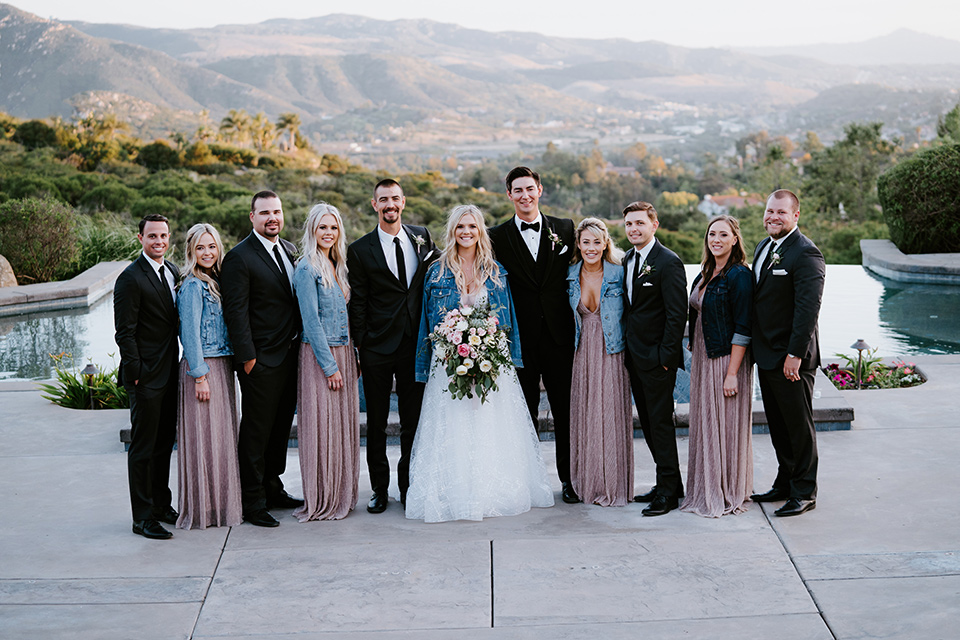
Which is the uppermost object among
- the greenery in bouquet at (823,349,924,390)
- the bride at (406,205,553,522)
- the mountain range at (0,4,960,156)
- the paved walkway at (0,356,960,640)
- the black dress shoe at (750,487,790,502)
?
the mountain range at (0,4,960,156)

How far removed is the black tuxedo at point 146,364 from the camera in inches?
176

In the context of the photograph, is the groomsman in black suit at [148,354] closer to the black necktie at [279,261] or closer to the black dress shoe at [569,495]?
the black necktie at [279,261]

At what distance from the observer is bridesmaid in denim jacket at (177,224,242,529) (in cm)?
457

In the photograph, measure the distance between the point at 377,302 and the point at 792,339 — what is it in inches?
87.2

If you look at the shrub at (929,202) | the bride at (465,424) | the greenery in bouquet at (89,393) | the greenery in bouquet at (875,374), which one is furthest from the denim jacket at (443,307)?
the shrub at (929,202)

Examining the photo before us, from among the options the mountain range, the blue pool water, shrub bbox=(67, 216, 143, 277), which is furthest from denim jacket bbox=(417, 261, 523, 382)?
the mountain range

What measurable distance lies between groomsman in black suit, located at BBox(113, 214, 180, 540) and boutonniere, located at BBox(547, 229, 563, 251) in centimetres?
204

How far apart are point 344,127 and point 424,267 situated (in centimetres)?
7889

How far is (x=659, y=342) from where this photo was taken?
15.7ft

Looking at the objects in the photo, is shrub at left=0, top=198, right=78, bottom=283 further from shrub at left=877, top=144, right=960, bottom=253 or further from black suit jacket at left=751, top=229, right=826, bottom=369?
shrub at left=877, top=144, right=960, bottom=253

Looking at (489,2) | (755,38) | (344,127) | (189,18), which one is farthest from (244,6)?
(755,38)

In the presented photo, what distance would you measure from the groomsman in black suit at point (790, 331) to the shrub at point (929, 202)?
41.8 ft

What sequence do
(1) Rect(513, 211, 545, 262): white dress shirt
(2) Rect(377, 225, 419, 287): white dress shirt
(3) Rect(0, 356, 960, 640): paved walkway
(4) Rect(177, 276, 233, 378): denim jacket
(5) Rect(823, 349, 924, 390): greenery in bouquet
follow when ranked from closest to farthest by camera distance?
(3) Rect(0, 356, 960, 640): paved walkway → (4) Rect(177, 276, 233, 378): denim jacket → (2) Rect(377, 225, 419, 287): white dress shirt → (1) Rect(513, 211, 545, 262): white dress shirt → (5) Rect(823, 349, 924, 390): greenery in bouquet

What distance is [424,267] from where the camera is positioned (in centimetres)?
493
